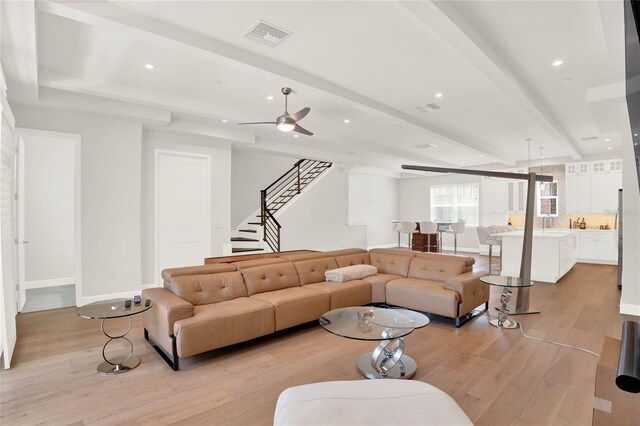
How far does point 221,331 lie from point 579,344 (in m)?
3.60

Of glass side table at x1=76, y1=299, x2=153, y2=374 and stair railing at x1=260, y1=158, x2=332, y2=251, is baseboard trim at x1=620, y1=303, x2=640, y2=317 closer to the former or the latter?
glass side table at x1=76, y1=299, x2=153, y2=374

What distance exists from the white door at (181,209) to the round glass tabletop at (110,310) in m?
2.83

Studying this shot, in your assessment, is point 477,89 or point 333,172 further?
point 333,172

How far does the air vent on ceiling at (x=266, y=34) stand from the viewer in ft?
9.93

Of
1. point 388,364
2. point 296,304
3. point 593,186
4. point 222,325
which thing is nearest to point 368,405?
point 388,364

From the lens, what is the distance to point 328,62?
3.75m

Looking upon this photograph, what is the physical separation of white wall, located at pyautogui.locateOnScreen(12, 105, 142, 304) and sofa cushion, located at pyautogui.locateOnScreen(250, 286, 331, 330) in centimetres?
280

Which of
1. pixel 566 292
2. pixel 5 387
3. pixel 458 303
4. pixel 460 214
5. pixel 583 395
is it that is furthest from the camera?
pixel 460 214

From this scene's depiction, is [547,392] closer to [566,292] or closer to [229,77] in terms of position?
[566,292]

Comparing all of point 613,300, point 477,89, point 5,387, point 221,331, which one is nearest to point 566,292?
point 613,300

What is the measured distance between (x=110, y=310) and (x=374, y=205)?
10032 mm

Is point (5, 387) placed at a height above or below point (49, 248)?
below

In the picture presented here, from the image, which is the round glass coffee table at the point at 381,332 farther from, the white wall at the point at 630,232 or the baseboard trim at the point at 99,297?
the baseboard trim at the point at 99,297

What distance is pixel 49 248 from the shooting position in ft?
20.3
